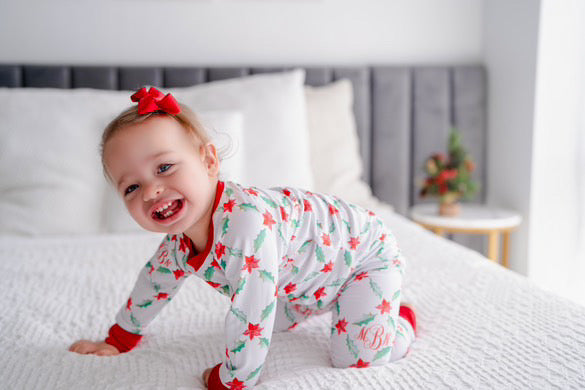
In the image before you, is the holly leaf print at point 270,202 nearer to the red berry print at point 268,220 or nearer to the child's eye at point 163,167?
the red berry print at point 268,220

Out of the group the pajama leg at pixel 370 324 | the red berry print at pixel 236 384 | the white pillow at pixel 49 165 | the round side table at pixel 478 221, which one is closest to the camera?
the red berry print at pixel 236 384

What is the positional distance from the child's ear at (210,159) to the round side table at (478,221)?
1.38 meters

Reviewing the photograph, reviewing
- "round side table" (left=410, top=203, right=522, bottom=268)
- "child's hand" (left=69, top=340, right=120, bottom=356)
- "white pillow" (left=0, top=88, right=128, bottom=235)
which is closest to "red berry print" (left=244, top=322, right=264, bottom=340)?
"child's hand" (left=69, top=340, right=120, bottom=356)

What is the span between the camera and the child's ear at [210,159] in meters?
0.97

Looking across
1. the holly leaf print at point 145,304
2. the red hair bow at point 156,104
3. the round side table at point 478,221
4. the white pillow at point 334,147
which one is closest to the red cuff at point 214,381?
the holly leaf print at point 145,304

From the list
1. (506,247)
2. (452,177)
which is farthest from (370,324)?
(506,247)

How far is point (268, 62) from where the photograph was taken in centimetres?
246

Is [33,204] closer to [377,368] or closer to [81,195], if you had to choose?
[81,195]

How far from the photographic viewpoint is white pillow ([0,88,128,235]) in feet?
5.66

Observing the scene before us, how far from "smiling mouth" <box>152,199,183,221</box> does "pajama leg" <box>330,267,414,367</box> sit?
363 mm

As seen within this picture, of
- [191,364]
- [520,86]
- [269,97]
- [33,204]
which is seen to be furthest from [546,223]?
[33,204]

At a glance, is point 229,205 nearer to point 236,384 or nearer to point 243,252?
point 243,252

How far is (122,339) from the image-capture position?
3.44 feet

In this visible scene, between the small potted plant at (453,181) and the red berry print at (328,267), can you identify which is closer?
the red berry print at (328,267)
